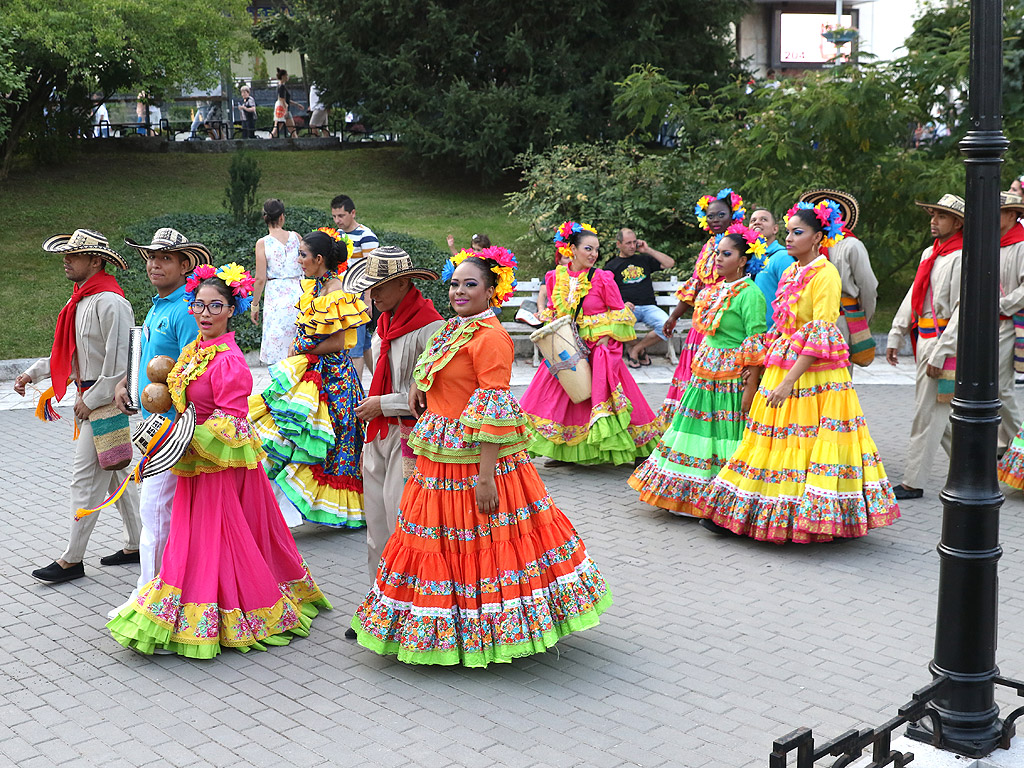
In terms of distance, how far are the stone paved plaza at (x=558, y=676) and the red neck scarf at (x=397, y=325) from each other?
1310mm

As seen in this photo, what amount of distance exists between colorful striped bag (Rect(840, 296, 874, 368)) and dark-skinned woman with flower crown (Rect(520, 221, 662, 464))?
1.68 metres

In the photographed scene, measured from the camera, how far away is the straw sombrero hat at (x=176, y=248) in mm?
5988

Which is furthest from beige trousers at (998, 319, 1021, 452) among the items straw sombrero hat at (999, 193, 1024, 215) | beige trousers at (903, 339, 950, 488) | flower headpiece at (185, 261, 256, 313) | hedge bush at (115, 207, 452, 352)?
hedge bush at (115, 207, 452, 352)

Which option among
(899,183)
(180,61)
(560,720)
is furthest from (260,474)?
(180,61)

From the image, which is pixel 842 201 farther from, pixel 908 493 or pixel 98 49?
pixel 98 49

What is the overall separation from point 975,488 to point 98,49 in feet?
57.3

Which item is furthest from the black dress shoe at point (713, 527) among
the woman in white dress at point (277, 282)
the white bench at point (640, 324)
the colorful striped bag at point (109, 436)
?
the white bench at point (640, 324)

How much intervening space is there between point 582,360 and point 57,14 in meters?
12.8

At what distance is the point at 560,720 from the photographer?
480 cm

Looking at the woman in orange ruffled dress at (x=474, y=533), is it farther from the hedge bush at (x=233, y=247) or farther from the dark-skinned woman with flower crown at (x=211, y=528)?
the hedge bush at (x=233, y=247)

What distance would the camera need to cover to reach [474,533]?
16.9ft

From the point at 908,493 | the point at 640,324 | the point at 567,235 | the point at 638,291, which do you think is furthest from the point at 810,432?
the point at 640,324

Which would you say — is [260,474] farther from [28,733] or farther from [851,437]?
[851,437]

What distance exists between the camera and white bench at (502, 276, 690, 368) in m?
13.6
